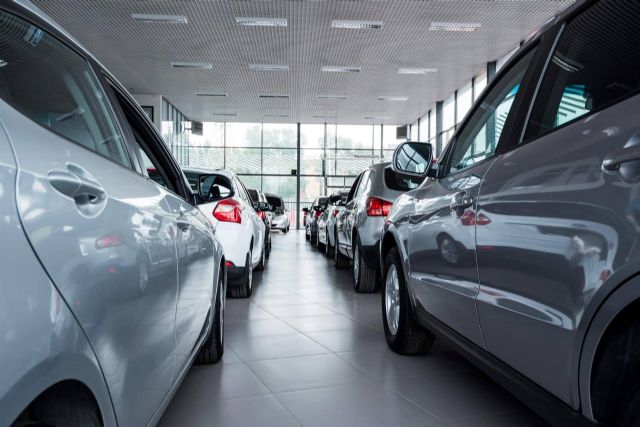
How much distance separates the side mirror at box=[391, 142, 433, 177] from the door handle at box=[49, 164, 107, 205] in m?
2.09

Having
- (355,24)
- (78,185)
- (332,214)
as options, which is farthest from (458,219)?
(355,24)

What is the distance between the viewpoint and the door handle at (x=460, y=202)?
89.7 inches

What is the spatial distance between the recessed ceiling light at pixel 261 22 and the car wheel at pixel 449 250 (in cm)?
1098

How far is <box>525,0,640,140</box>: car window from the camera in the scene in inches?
60.7

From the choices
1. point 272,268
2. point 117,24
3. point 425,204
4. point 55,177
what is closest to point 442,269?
point 425,204

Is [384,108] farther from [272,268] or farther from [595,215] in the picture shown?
[595,215]

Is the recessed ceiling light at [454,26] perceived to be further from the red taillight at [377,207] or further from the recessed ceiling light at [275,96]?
the recessed ceiling light at [275,96]

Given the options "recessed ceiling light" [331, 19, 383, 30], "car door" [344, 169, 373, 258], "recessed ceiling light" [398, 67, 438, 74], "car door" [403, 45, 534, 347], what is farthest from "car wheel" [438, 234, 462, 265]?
"recessed ceiling light" [398, 67, 438, 74]

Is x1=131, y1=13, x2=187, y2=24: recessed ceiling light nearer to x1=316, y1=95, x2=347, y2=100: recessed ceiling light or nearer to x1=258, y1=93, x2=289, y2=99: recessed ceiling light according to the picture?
x1=258, y1=93, x2=289, y2=99: recessed ceiling light

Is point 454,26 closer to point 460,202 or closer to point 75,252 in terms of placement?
point 460,202

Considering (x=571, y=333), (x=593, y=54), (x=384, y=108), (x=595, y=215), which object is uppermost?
(x=384, y=108)

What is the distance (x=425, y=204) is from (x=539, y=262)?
1387 mm

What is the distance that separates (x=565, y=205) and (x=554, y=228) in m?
0.08

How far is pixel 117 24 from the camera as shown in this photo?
12727 millimetres
